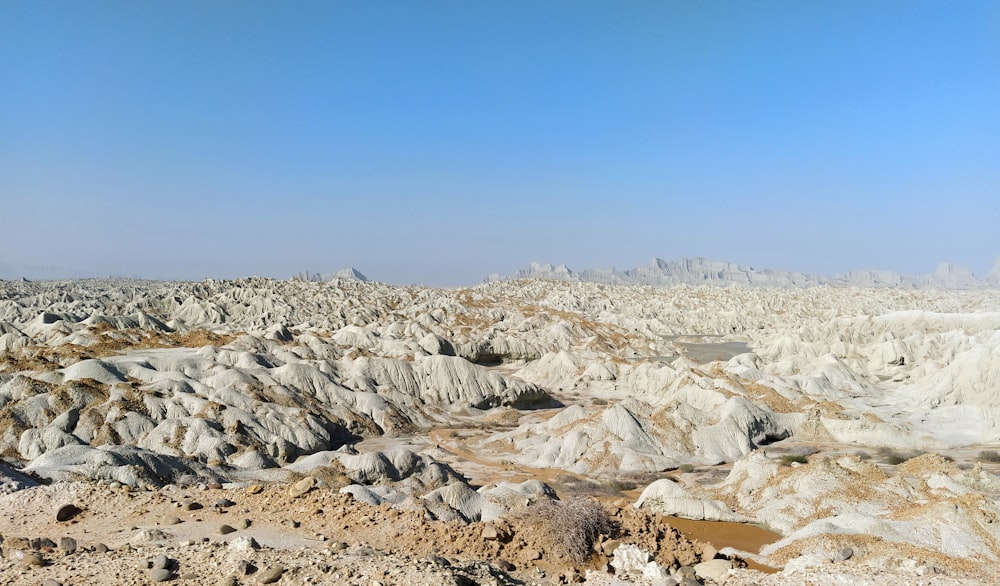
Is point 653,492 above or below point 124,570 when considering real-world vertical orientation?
below

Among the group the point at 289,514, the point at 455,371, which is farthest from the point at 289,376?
the point at 289,514

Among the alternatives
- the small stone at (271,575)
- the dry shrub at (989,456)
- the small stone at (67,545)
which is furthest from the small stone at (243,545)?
the dry shrub at (989,456)

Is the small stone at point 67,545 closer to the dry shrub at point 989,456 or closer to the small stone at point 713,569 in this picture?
the small stone at point 713,569

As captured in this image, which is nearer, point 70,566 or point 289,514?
point 70,566

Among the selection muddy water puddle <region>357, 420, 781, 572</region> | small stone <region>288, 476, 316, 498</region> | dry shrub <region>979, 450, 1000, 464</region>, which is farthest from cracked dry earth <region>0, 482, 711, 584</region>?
dry shrub <region>979, 450, 1000, 464</region>

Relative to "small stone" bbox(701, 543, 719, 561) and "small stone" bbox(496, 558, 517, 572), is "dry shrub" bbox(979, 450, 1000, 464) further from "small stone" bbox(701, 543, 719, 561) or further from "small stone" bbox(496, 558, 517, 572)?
"small stone" bbox(496, 558, 517, 572)

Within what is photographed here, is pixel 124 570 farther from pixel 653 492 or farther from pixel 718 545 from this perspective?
pixel 653 492

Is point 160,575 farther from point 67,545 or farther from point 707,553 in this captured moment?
point 707,553
